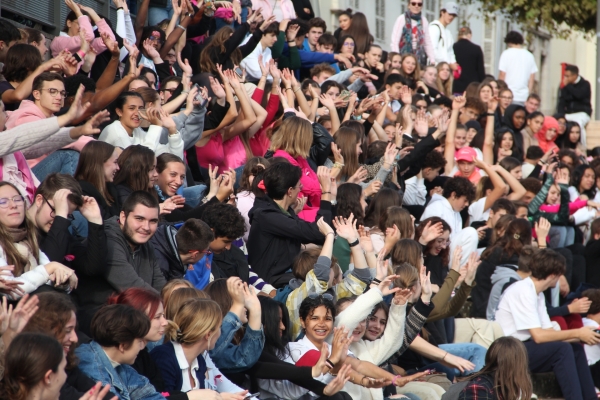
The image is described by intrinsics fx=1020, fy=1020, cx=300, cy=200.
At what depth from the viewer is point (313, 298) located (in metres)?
6.45

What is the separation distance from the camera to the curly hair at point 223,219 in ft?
22.2

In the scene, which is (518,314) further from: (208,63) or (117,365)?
(117,365)

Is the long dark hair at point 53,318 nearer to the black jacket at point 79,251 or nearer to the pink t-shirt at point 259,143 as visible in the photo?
the black jacket at point 79,251

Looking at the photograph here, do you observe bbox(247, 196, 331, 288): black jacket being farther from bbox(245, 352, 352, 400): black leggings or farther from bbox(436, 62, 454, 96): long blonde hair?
bbox(436, 62, 454, 96): long blonde hair

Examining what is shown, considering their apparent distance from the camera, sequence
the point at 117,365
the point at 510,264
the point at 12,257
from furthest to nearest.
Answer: the point at 510,264 < the point at 12,257 < the point at 117,365

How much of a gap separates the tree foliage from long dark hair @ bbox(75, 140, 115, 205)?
19166 millimetres

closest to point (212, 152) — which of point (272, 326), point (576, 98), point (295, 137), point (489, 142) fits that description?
point (295, 137)

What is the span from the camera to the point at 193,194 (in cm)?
820

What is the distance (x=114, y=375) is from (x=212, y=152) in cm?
473

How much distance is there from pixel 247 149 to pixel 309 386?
4076 millimetres

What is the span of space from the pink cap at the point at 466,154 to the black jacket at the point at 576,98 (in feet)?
22.8

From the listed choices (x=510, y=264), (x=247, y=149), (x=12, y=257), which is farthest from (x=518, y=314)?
(x=12, y=257)

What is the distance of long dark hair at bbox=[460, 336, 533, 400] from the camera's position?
6531 millimetres

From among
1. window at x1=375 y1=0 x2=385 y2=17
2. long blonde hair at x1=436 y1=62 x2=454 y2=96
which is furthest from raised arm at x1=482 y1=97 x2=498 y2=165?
window at x1=375 y1=0 x2=385 y2=17
